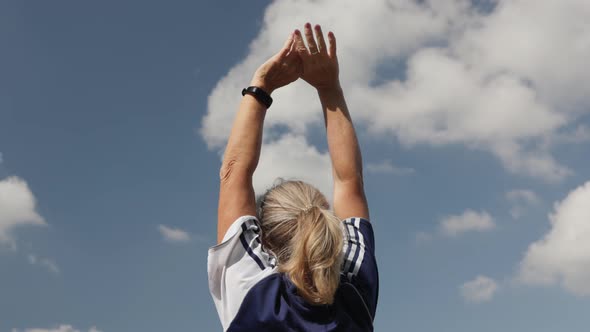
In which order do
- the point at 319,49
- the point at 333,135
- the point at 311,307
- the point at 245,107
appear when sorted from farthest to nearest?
the point at 319,49
the point at 333,135
the point at 245,107
the point at 311,307

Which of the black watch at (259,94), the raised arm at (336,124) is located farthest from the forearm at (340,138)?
the black watch at (259,94)

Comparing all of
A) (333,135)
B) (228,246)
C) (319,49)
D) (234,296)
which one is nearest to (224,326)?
(234,296)

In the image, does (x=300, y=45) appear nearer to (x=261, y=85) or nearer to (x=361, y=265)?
(x=261, y=85)

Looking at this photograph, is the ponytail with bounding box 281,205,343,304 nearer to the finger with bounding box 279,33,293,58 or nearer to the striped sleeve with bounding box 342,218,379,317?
the striped sleeve with bounding box 342,218,379,317

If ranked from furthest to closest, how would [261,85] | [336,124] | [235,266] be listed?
1. [336,124]
2. [261,85]
3. [235,266]

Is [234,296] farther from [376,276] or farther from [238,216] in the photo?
[376,276]

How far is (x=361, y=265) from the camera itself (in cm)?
453

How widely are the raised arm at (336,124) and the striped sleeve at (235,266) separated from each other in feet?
3.57

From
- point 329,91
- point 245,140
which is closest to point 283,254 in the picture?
point 245,140

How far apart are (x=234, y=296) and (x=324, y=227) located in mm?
770

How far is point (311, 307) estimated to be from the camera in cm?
420

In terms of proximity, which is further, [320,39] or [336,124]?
[320,39]

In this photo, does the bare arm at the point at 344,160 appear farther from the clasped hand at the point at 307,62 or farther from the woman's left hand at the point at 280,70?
the woman's left hand at the point at 280,70

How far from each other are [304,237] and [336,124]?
5.74ft
